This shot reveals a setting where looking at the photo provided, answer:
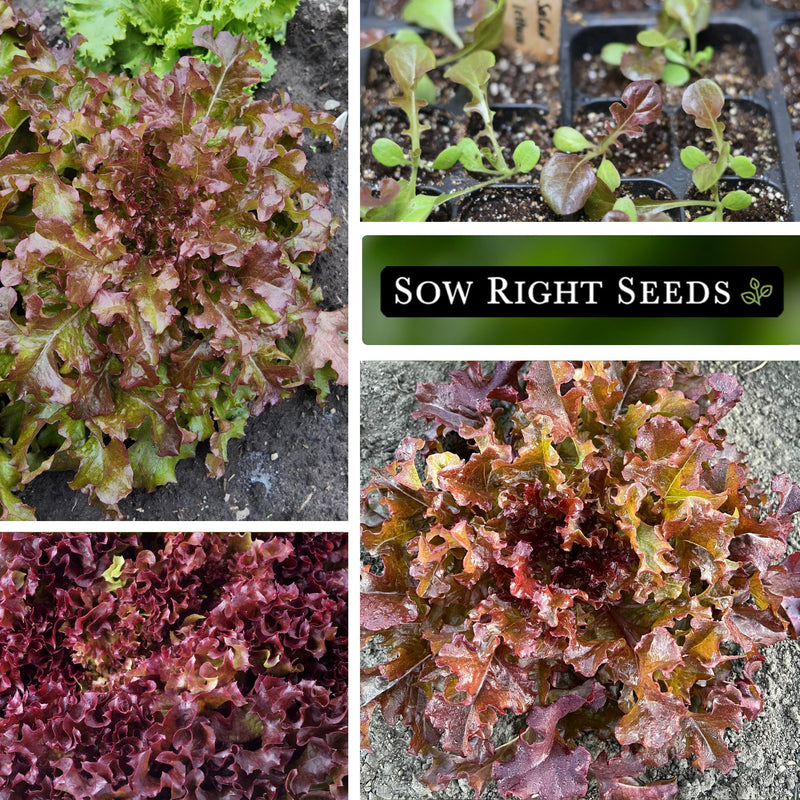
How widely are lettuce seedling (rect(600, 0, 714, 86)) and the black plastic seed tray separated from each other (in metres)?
0.03

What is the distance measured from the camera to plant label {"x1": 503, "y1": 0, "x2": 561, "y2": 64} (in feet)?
6.33

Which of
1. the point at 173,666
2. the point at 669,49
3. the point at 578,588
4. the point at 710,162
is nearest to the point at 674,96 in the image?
the point at 669,49

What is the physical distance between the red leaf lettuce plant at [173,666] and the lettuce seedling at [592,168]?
89cm

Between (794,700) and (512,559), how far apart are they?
81cm

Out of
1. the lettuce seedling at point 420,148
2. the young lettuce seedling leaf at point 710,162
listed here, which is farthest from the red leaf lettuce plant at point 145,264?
the young lettuce seedling leaf at point 710,162

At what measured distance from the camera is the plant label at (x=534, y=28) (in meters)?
1.93

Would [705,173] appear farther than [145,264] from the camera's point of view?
Yes

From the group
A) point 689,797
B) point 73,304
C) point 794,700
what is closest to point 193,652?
point 73,304

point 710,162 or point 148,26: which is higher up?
point 148,26

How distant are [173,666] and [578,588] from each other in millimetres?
785

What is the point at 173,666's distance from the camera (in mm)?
1437

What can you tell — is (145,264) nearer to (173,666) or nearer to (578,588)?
(173,666)

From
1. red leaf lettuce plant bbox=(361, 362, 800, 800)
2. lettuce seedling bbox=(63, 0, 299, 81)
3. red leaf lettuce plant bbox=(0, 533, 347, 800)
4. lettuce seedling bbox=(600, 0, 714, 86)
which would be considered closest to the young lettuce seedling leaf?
lettuce seedling bbox=(600, 0, 714, 86)

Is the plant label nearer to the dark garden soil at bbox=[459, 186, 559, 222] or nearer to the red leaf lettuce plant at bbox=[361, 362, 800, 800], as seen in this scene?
the dark garden soil at bbox=[459, 186, 559, 222]
